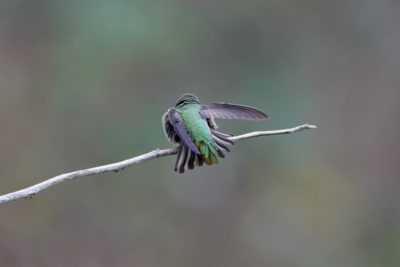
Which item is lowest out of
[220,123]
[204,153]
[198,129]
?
[204,153]

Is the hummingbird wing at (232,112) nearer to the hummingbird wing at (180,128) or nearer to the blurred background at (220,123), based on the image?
the hummingbird wing at (180,128)

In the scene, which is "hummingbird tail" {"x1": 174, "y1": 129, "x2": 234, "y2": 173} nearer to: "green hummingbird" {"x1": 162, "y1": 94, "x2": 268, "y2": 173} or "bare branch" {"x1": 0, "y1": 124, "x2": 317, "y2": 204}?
"green hummingbird" {"x1": 162, "y1": 94, "x2": 268, "y2": 173}

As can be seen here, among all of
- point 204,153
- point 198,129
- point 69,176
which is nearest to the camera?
point 69,176

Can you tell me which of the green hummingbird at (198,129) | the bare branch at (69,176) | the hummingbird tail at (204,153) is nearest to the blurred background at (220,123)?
the green hummingbird at (198,129)

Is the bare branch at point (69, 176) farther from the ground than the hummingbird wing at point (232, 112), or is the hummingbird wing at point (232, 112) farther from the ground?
the hummingbird wing at point (232, 112)

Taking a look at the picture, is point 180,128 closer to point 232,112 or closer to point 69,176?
point 232,112

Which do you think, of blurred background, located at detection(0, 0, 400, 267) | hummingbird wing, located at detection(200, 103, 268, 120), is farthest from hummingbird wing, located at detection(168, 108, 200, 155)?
blurred background, located at detection(0, 0, 400, 267)

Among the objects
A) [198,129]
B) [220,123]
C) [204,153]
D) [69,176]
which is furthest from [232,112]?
[220,123]
